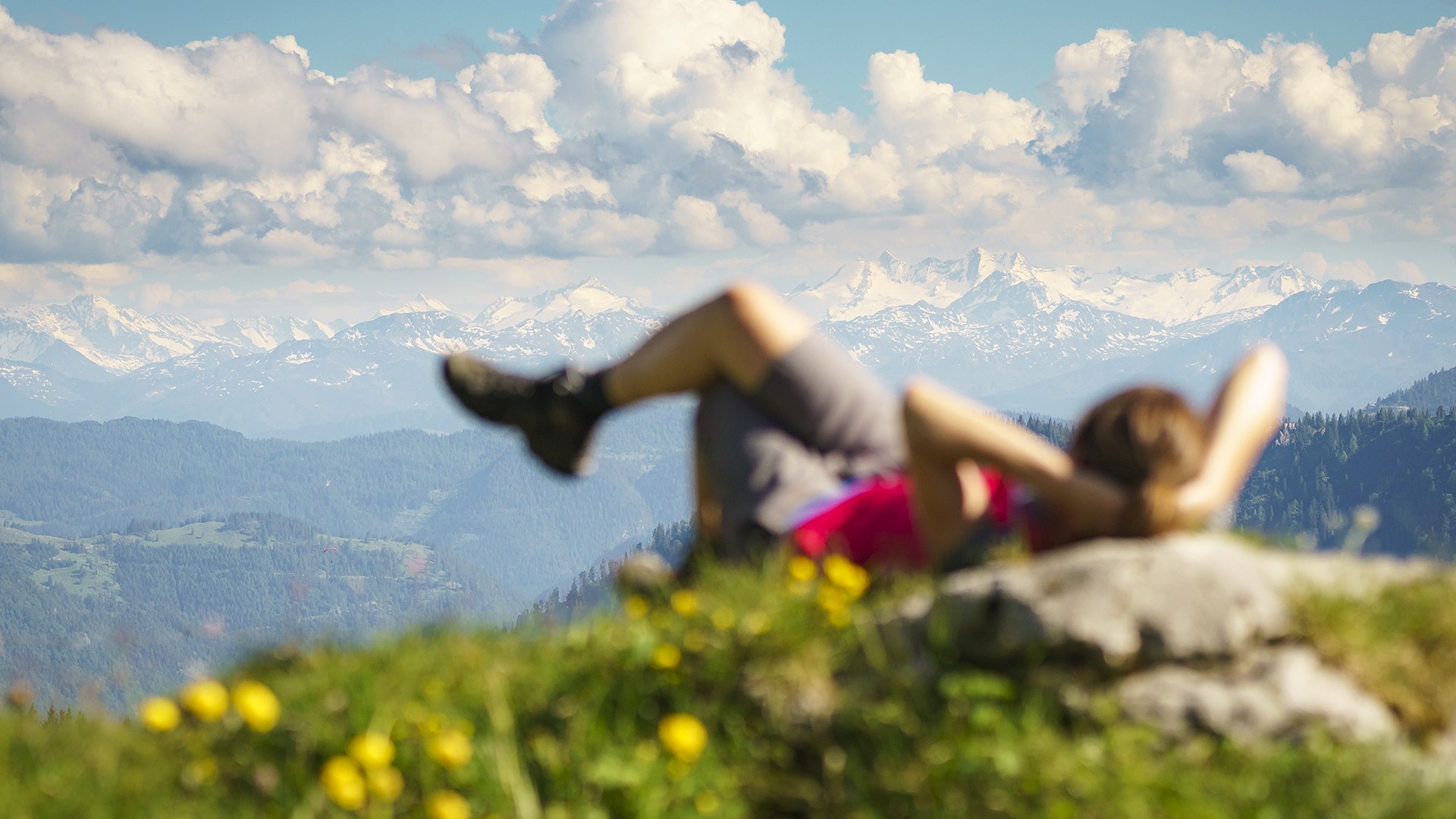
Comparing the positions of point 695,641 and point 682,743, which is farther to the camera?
point 695,641

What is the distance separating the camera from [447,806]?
2820 millimetres

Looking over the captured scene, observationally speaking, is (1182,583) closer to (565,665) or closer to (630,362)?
(565,665)

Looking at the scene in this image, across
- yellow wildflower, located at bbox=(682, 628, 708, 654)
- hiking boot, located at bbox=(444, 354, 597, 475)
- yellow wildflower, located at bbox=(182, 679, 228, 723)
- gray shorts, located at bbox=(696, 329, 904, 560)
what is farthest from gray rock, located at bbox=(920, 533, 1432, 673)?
hiking boot, located at bbox=(444, 354, 597, 475)

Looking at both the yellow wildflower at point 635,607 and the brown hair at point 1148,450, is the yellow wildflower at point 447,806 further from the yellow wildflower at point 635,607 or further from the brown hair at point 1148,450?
the brown hair at point 1148,450

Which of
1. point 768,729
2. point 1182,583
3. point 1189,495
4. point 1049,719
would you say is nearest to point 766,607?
point 768,729

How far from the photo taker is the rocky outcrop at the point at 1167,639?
11.1 ft

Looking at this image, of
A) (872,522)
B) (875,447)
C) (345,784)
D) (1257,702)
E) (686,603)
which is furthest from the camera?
(875,447)

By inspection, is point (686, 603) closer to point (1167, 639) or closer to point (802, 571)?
point (802, 571)

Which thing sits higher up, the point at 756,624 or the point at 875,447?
the point at 875,447

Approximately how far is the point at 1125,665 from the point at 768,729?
117 cm

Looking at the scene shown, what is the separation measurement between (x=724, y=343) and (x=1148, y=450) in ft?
6.29

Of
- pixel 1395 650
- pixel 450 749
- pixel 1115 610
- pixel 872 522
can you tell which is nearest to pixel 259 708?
pixel 450 749

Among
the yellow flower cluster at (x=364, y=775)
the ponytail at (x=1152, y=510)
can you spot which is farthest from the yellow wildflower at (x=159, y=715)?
the ponytail at (x=1152, y=510)

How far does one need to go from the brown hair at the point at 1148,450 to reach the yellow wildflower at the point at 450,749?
2.57m
